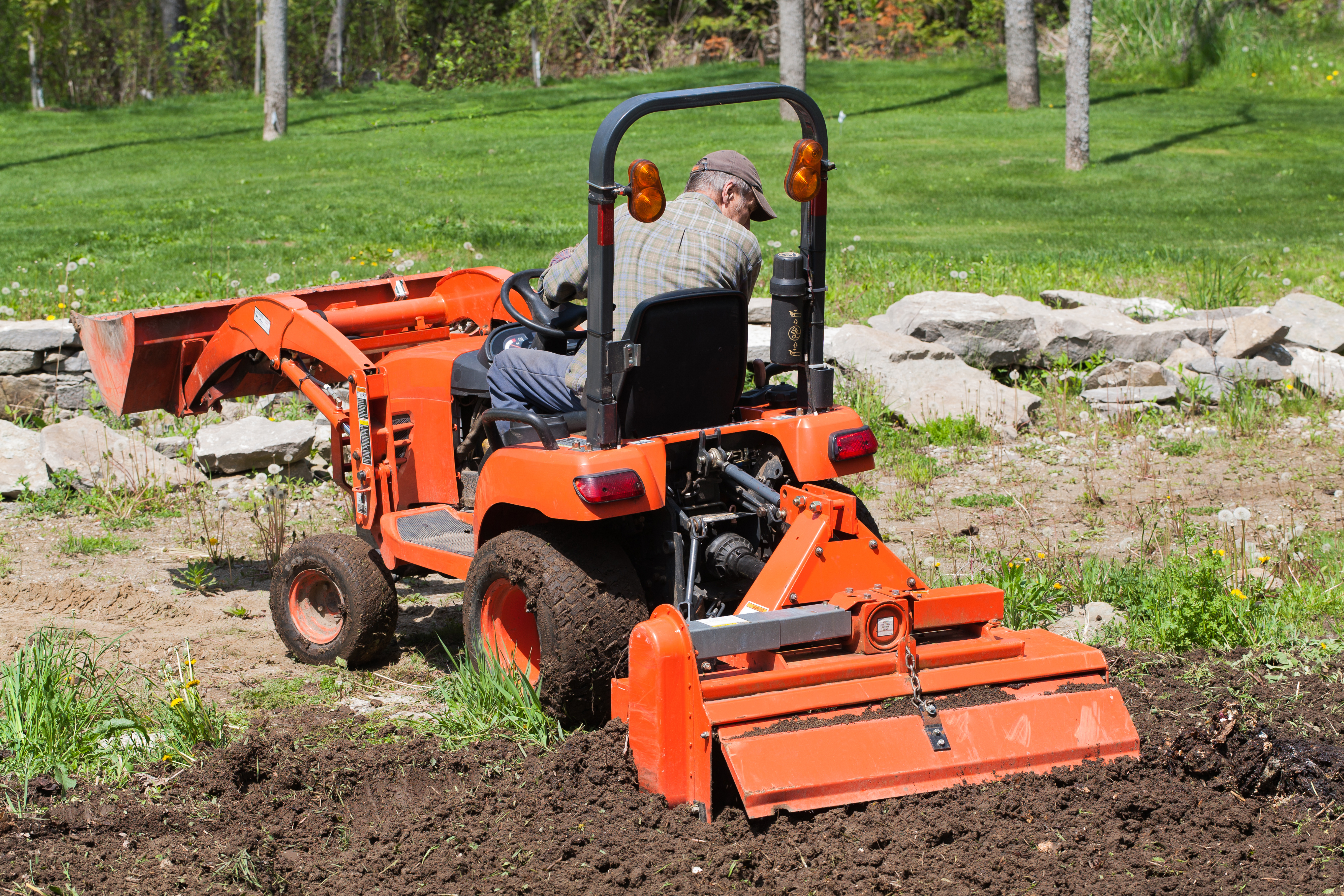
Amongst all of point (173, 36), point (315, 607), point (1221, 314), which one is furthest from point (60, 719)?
point (173, 36)

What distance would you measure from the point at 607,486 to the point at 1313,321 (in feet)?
23.2

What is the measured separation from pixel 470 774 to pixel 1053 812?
160 cm

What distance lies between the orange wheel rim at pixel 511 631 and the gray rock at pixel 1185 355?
5.72 meters

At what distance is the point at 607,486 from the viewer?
12.4 feet

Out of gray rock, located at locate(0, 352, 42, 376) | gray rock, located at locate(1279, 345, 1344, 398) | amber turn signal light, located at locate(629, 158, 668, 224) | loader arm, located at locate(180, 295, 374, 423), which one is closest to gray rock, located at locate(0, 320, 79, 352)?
gray rock, located at locate(0, 352, 42, 376)

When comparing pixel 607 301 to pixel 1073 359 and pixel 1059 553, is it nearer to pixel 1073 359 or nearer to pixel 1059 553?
pixel 1059 553

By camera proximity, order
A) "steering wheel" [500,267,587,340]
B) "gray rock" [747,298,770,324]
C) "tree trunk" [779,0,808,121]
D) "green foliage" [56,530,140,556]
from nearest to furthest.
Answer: "steering wheel" [500,267,587,340] → "green foliage" [56,530,140,556] → "gray rock" [747,298,770,324] → "tree trunk" [779,0,808,121]

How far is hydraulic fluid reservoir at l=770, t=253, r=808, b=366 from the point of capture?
13.6 feet

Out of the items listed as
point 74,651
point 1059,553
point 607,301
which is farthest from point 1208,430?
point 74,651

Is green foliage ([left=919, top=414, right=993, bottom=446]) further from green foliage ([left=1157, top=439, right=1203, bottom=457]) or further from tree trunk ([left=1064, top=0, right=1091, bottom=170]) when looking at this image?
tree trunk ([left=1064, top=0, right=1091, bottom=170])

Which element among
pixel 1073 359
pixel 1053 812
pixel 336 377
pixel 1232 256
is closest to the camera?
pixel 1053 812

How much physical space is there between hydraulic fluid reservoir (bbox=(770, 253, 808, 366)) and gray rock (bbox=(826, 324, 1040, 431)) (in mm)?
3823

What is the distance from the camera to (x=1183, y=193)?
1569cm

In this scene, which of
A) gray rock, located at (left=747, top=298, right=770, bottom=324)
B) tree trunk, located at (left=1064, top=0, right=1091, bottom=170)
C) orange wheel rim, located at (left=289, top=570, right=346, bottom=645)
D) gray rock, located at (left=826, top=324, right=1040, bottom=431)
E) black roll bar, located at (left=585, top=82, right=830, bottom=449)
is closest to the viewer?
black roll bar, located at (left=585, top=82, right=830, bottom=449)
